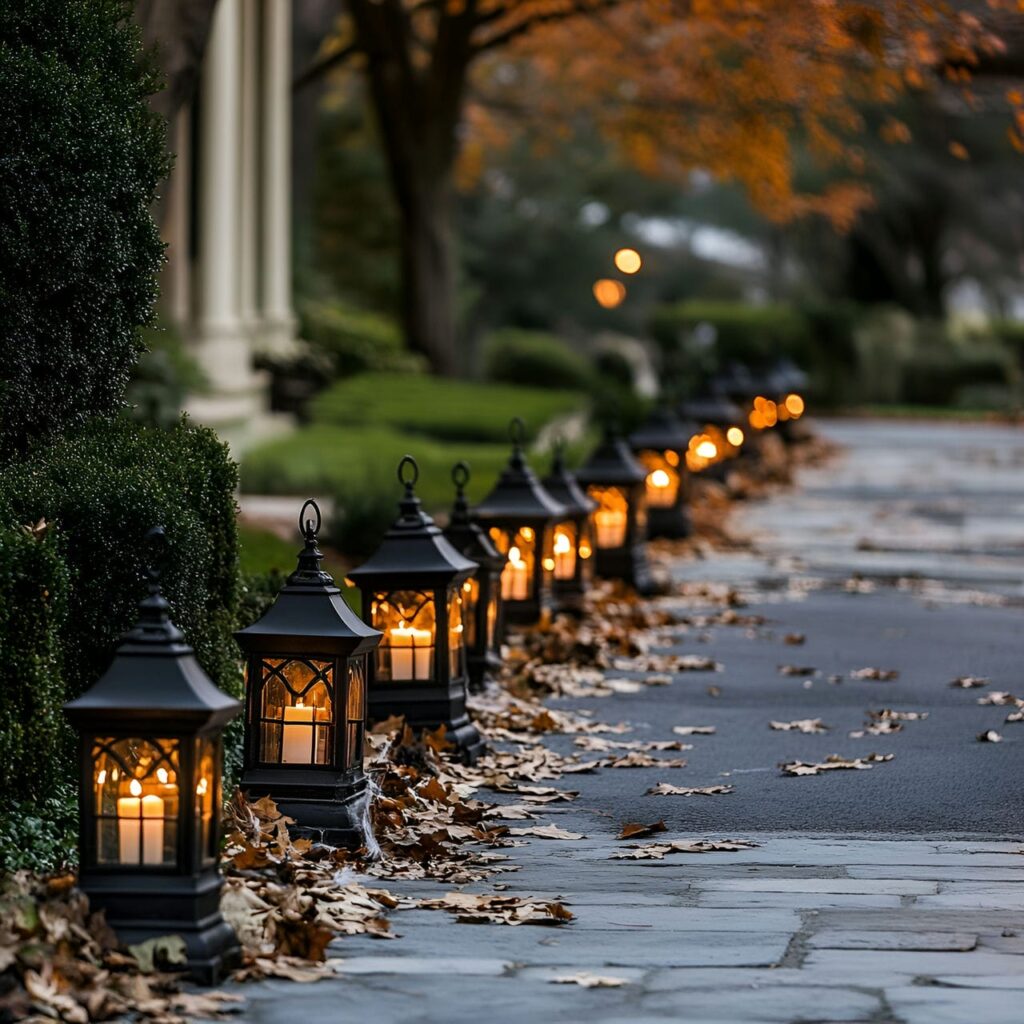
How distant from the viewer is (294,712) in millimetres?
7719

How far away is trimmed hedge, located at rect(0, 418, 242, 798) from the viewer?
6.90 metres

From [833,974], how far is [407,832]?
7.45 ft

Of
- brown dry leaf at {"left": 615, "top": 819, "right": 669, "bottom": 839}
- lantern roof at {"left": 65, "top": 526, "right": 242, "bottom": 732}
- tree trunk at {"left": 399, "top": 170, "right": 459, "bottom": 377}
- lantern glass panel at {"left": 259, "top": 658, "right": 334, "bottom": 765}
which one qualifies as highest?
tree trunk at {"left": 399, "top": 170, "right": 459, "bottom": 377}

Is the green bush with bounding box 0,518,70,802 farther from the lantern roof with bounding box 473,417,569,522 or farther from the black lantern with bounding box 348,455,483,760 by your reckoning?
the lantern roof with bounding box 473,417,569,522

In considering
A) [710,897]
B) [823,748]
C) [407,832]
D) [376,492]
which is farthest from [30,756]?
[376,492]

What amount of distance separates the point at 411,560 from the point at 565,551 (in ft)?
15.5

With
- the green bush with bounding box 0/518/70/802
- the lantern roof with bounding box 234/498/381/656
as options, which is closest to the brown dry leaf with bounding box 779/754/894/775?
the lantern roof with bounding box 234/498/381/656

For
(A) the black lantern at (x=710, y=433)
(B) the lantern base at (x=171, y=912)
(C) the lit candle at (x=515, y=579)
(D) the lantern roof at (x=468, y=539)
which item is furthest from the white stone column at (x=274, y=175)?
(B) the lantern base at (x=171, y=912)

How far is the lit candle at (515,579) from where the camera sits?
13094 mm

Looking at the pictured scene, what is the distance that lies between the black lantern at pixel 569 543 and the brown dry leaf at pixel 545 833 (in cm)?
573

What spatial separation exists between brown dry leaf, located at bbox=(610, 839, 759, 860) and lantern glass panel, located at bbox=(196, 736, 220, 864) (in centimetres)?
196

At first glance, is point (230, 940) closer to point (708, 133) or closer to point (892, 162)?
point (708, 133)

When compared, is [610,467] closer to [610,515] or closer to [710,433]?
[610,515]

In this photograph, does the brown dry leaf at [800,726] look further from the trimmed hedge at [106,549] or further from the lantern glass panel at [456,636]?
the trimmed hedge at [106,549]
